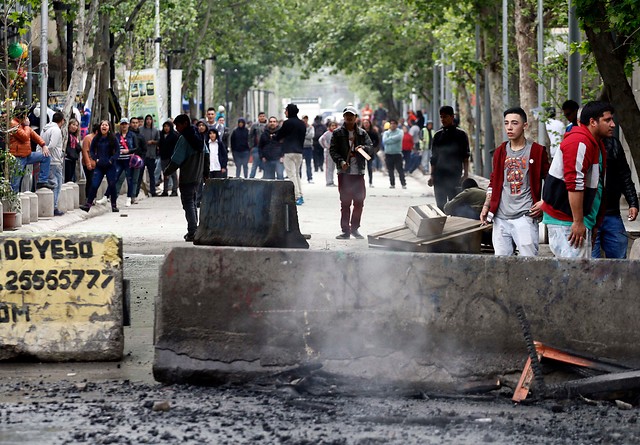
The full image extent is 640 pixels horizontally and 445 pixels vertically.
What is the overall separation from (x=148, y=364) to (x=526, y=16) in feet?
65.0

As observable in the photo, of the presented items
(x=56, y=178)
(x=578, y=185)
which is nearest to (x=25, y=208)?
(x=56, y=178)

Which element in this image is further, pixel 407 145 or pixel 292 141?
pixel 407 145

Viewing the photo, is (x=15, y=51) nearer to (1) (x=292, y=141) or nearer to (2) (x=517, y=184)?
(1) (x=292, y=141)

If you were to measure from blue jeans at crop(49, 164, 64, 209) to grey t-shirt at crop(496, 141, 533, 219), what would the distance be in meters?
13.8

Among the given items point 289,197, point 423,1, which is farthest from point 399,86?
point 289,197

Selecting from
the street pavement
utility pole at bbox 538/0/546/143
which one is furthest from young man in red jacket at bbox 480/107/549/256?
utility pole at bbox 538/0/546/143

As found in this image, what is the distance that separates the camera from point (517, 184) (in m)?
9.98

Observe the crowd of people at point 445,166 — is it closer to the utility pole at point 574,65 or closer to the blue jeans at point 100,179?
the blue jeans at point 100,179

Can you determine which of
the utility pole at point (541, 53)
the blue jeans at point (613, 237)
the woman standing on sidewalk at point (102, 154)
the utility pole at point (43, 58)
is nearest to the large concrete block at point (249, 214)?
the blue jeans at point (613, 237)

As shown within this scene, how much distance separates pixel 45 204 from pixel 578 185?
14368 millimetres

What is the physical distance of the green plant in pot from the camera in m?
Result: 18.9

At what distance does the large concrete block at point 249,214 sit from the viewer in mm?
13422

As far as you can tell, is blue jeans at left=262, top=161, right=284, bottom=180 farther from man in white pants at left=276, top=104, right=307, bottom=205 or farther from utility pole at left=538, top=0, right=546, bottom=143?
utility pole at left=538, top=0, right=546, bottom=143

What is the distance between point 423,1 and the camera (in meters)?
33.2
